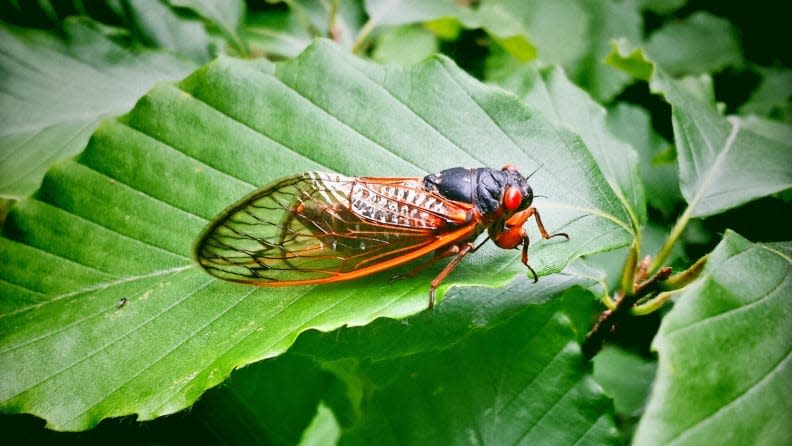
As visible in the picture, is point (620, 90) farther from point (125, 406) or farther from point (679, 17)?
point (125, 406)

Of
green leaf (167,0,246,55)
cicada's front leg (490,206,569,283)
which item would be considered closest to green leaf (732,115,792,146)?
cicada's front leg (490,206,569,283)

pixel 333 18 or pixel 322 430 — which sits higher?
pixel 333 18

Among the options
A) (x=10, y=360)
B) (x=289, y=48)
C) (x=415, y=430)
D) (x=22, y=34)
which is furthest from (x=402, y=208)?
(x=22, y=34)

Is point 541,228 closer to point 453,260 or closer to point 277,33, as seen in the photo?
point 453,260

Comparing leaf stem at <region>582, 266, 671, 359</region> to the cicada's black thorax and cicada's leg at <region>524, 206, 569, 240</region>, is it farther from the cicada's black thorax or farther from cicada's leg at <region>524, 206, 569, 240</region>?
the cicada's black thorax

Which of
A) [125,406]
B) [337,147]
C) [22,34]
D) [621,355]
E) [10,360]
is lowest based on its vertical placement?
[621,355]

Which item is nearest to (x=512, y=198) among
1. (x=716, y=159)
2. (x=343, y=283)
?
(x=343, y=283)

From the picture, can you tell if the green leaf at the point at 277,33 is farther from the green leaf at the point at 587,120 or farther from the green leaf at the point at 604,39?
the green leaf at the point at 604,39
